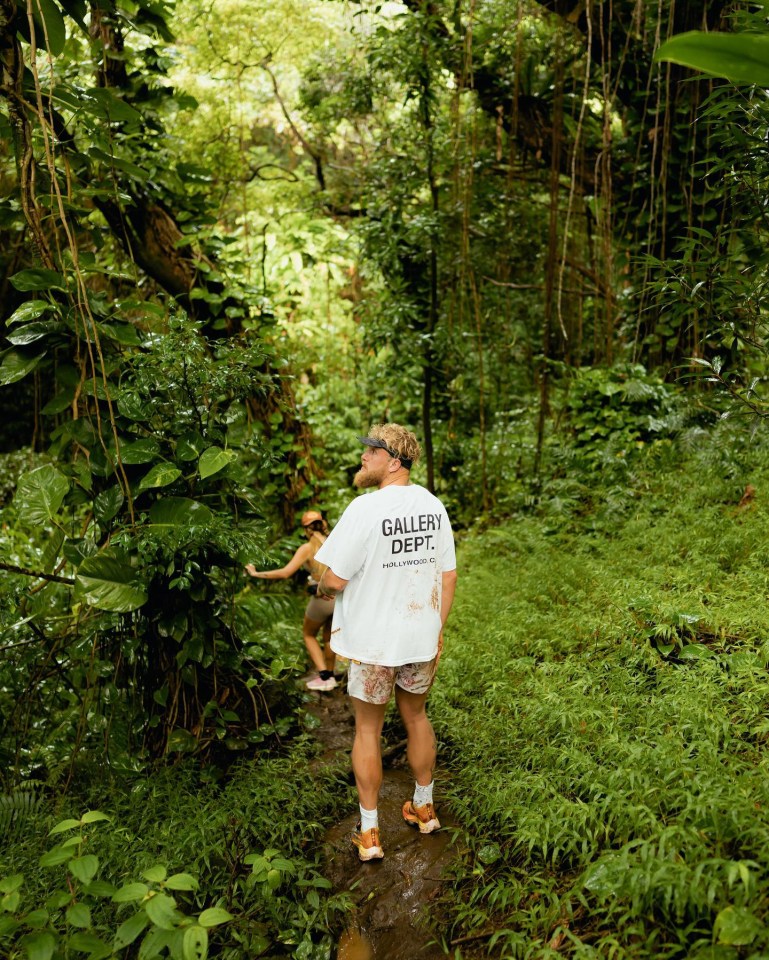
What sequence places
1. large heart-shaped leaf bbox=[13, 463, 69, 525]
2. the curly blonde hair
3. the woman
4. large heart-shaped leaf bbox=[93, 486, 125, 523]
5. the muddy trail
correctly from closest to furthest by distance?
the muddy trail < the curly blonde hair < large heart-shaped leaf bbox=[13, 463, 69, 525] < large heart-shaped leaf bbox=[93, 486, 125, 523] < the woman

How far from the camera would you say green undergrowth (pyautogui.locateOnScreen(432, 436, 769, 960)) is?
1755 mm

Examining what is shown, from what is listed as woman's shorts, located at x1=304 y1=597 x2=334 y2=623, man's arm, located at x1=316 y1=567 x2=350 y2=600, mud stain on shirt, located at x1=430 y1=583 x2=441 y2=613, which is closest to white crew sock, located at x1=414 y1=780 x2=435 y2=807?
mud stain on shirt, located at x1=430 y1=583 x2=441 y2=613

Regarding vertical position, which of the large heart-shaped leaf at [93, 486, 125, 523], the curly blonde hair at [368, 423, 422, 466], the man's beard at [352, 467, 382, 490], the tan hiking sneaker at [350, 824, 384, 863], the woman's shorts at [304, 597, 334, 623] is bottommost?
the woman's shorts at [304, 597, 334, 623]

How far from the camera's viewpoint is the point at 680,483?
15.2 feet

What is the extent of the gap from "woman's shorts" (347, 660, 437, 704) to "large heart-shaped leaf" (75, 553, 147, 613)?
890mm

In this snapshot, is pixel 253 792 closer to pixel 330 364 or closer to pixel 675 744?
pixel 675 744

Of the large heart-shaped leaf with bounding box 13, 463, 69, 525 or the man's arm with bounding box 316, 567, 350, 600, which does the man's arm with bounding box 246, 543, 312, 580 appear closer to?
the large heart-shaped leaf with bounding box 13, 463, 69, 525

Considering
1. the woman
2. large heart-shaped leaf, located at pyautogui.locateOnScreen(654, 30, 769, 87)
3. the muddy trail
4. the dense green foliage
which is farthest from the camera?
the woman

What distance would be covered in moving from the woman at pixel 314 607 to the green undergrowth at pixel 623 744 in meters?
0.82

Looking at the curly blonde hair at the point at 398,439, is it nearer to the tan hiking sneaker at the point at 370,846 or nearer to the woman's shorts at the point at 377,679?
the woman's shorts at the point at 377,679

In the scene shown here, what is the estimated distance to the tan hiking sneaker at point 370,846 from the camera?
8.09 feet

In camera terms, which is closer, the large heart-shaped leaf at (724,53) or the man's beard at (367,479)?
the large heart-shaped leaf at (724,53)

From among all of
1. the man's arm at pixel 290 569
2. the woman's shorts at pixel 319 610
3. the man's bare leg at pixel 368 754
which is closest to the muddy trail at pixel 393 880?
the man's bare leg at pixel 368 754

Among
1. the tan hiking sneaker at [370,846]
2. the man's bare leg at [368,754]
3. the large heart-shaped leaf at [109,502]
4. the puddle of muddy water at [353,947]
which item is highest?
the large heart-shaped leaf at [109,502]
